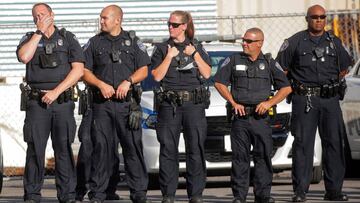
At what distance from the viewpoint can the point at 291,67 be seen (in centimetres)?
1316

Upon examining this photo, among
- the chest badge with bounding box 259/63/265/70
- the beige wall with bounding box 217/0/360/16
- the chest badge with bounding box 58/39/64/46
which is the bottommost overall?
the beige wall with bounding box 217/0/360/16

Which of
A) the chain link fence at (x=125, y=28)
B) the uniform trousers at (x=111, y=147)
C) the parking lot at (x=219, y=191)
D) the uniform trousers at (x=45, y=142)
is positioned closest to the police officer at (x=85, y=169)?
the parking lot at (x=219, y=191)

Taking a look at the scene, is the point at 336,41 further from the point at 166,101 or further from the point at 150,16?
the point at 150,16

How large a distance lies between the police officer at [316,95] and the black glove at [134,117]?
5.38ft

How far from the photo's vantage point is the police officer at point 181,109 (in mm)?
12680

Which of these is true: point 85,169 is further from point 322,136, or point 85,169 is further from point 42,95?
point 322,136

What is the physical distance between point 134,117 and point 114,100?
26cm

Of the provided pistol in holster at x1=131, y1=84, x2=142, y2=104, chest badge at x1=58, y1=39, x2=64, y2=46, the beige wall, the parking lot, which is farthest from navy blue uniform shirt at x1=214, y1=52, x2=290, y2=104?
the beige wall

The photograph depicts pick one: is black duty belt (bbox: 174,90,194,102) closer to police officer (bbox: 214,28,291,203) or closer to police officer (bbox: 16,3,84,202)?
police officer (bbox: 214,28,291,203)

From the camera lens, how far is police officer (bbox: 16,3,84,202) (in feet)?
40.3

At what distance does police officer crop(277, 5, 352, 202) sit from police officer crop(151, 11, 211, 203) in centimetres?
96

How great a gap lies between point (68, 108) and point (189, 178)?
1.35 meters

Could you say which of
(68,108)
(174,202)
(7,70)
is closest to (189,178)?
(174,202)

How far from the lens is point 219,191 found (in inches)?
585
